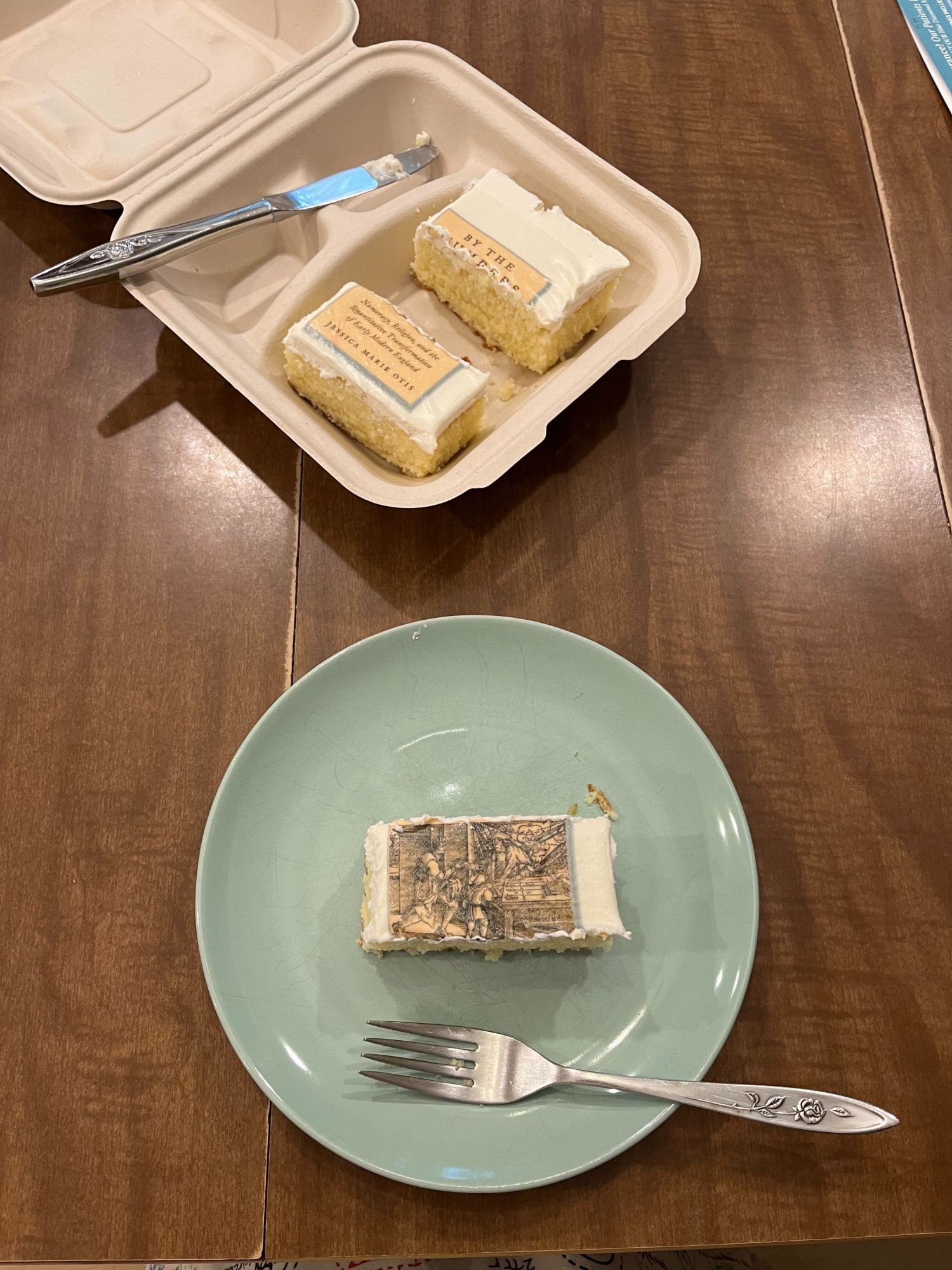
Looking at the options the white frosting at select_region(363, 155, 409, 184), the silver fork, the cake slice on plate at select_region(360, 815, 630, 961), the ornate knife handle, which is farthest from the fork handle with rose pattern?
the white frosting at select_region(363, 155, 409, 184)

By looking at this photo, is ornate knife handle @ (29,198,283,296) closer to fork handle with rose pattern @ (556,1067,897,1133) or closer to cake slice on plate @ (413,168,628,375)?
cake slice on plate @ (413,168,628,375)

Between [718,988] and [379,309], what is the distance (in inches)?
30.2

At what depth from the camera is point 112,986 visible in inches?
32.4

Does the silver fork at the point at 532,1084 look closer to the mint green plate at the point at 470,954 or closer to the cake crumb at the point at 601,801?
the mint green plate at the point at 470,954

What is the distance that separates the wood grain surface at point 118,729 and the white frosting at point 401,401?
14cm

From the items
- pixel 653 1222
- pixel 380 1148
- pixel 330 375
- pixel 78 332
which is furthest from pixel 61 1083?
pixel 78 332

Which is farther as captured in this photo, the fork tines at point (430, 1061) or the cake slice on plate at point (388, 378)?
the cake slice on plate at point (388, 378)

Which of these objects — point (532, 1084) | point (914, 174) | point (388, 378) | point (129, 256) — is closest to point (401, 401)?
point (388, 378)

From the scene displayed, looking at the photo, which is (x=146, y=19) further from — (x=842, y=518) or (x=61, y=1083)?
(x=61, y=1083)

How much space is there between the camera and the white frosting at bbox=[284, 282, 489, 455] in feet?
3.03

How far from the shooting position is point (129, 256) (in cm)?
97

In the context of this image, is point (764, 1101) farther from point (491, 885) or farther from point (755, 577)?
point (755, 577)

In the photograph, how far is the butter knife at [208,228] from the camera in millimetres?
965

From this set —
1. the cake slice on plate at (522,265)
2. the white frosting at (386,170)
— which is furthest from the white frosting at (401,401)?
the white frosting at (386,170)
